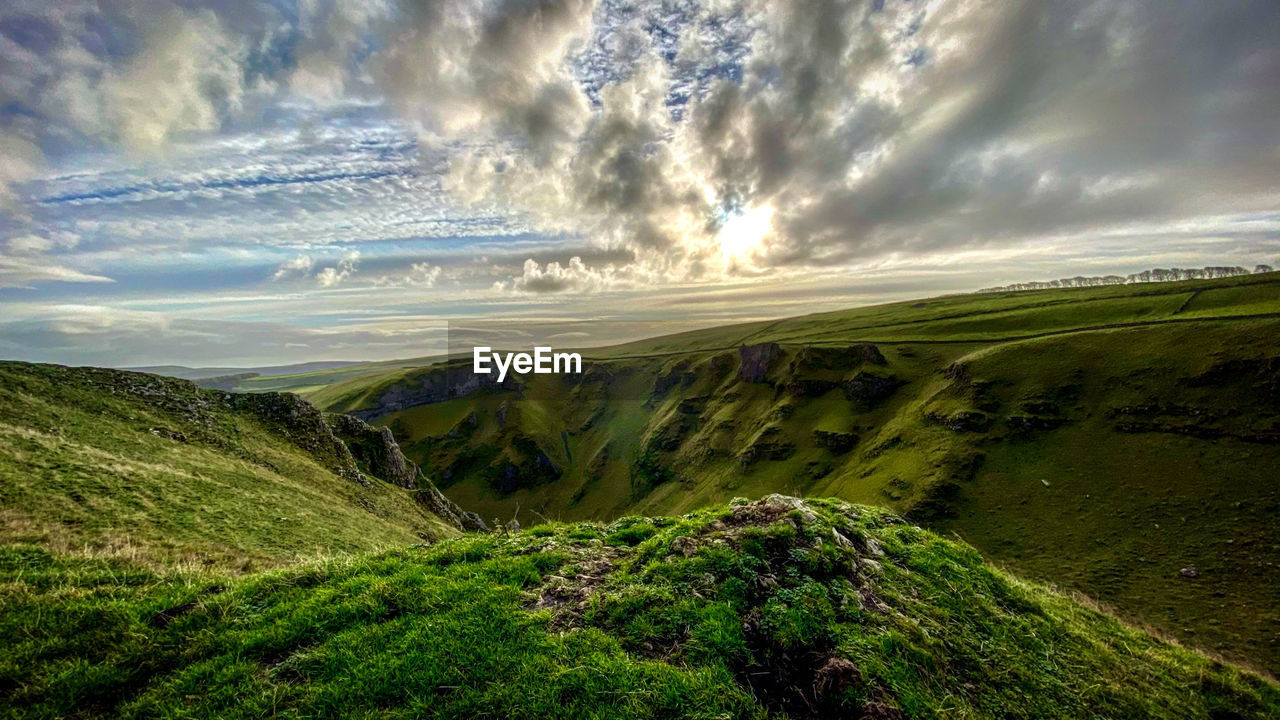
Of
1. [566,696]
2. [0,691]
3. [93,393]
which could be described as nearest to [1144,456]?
[566,696]

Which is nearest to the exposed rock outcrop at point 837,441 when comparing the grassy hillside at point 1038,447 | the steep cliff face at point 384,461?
the grassy hillside at point 1038,447

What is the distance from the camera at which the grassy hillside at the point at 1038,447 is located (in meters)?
62.2

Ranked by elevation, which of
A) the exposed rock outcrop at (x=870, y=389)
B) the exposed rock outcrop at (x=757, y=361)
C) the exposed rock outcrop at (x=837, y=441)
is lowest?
the exposed rock outcrop at (x=837, y=441)

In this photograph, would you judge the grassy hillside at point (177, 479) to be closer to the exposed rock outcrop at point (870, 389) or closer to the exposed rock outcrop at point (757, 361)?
the exposed rock outcrop at point (870, 389)

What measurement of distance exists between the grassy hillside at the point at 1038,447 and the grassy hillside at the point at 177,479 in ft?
199

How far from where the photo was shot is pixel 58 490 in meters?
16.0

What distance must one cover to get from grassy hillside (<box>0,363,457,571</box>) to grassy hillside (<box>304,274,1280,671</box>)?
2390 inches

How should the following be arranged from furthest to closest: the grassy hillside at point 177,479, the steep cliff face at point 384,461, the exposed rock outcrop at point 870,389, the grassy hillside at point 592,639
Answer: the exposed rock outcrop at point 870,389 < the steep cliff face at point 384,461 < the grassy hillside at point 177,479 < the grassy hillside at point 592,639

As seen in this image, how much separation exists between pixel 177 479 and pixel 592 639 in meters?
25.5

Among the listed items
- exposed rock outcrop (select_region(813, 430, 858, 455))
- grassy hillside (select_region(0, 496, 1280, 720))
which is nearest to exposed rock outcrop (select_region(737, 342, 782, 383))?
exposed rock outcrop (select_region(813, 430, 858, 455))

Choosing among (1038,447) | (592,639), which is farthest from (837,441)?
(592,639)

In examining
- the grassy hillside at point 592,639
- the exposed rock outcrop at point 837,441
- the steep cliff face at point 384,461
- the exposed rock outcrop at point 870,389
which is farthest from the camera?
the exposed rock outcrop at point 870,389

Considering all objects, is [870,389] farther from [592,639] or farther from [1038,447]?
[592,639]

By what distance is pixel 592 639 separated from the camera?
7066 mm
